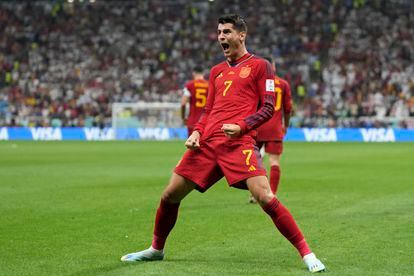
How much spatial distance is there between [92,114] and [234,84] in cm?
3765

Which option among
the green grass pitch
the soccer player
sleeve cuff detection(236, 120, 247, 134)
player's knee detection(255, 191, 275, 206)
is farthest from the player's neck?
the green grass pitch

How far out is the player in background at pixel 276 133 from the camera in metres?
12.4

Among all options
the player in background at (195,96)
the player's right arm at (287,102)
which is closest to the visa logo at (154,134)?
the player in background at (195,96)

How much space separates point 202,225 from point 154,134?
31859 millimetres

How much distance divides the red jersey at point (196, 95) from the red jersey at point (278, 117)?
115 inches

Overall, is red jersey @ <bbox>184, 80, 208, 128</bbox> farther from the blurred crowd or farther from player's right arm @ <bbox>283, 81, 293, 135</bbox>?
the blurred crowd

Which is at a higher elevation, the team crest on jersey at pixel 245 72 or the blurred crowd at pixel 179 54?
the team crest on jersey at pixel 245 72

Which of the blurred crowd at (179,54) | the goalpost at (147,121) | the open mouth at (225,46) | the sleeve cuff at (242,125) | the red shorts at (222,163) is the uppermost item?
the open mouth at (225,46)

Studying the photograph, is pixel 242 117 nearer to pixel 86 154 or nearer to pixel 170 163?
pixel 170 163

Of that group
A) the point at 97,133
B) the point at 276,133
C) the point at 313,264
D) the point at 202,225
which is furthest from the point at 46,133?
the point at 313,264

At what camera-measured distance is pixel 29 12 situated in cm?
5041

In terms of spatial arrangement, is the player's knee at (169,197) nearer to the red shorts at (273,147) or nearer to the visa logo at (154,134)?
the red shorts at (273,147)

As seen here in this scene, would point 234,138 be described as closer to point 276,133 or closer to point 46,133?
point 276,133

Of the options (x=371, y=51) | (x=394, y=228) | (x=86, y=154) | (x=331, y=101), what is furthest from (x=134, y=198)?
(x=371, y=51)
